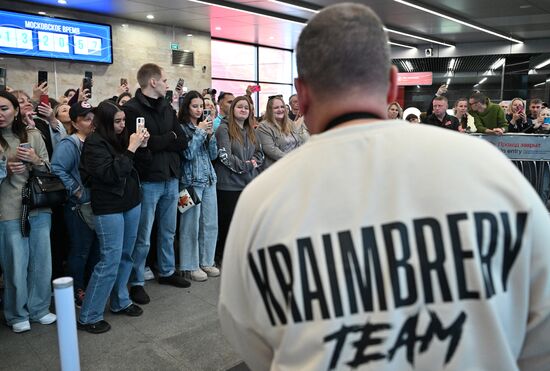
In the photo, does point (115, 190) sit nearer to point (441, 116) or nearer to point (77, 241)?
point (77, 241)

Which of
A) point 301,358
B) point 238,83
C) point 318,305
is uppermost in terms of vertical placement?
point 238,83

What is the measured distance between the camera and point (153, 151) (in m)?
3.51

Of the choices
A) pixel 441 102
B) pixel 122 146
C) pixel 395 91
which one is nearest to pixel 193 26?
pixel 441 102

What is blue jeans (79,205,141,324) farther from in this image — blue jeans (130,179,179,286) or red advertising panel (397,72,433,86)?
red advertising panel (397,72,433,86)

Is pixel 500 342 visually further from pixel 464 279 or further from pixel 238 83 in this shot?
pixel 238 83

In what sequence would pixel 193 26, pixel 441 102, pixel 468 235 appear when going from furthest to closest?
1. pixel 193 26
2. pixel 441 102
3. pixel 468 235

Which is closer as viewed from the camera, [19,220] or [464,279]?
[464,279]


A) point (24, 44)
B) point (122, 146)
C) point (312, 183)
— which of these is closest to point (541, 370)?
point (312, 183)

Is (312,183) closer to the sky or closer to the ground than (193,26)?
closer to the ground

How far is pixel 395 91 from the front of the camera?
963mm

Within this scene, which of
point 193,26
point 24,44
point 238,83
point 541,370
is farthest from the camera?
point 238,83

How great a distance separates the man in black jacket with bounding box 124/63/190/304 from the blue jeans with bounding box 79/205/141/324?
1.18 ft

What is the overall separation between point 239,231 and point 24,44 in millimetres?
8291

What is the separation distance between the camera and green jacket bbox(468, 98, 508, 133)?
20.5 feet
